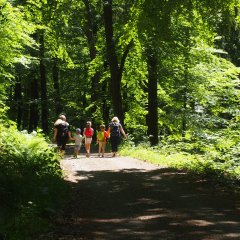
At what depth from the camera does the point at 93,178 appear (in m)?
12.9

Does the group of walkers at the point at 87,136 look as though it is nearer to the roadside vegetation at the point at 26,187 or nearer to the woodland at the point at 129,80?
the woodland at the point at 129,80

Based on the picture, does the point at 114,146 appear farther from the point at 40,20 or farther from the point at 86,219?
the point at 86,219

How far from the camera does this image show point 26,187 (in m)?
8.83

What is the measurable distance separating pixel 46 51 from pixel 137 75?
11.0m

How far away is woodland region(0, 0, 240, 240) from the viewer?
1105 centimetres

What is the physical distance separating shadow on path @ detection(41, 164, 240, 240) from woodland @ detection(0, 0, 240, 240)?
0.70 metres

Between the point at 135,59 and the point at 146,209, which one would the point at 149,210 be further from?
the point at 135,59

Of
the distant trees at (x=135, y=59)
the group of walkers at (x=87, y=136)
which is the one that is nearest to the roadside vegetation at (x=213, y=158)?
the distant trees at (x=135, y=59)

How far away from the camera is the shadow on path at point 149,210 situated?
23.3 feet

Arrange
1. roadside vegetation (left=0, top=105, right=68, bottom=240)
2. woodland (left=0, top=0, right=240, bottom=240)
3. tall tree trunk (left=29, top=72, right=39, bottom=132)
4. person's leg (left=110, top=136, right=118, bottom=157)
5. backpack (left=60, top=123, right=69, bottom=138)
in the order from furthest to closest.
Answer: tall tree trunk (left=29, top=72, right=39, bottom=132) → person's leg (left=110, top=136, right=118, bottom=157) → backpack (left=60, top=123, right=69, bottom=138) → woodland (left=0, top=0, right=240, bottom=240) → roadside vegetation (left=0, top=105, right=68, bottom=240)

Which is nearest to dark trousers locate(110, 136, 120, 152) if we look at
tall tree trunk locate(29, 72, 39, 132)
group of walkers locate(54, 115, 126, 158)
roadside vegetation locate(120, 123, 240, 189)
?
group of walkers locate(54, 115, 126, 158)

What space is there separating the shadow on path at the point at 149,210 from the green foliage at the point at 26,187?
387mm

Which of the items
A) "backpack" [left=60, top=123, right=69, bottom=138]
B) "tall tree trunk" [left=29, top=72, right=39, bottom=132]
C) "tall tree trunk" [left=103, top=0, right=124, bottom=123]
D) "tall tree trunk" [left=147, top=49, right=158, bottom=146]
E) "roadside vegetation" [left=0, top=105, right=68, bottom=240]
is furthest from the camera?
"tall tree trunk" [left=29, top=72, right=39, bottom=132]

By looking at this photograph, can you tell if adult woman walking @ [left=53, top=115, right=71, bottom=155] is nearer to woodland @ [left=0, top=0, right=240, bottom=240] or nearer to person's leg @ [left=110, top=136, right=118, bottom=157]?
woodland @ [left=0, top=0, right=240, bottom=240]
